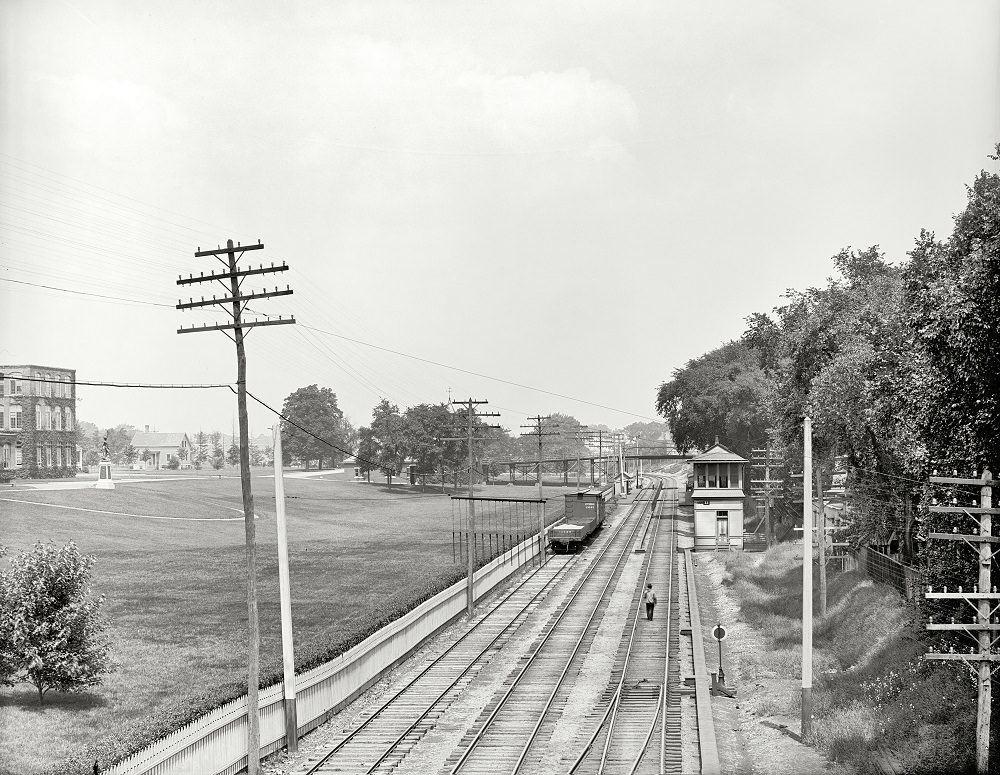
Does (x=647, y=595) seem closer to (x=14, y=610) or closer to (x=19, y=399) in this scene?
(x=14, y=610)

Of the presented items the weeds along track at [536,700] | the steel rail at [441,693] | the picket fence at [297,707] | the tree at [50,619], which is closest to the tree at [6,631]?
the tree at [50,619]

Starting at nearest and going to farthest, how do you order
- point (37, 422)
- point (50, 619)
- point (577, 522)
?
point (50, 619) → point (577, 522) → point (37, 422)

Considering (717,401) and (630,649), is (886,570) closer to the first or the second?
(630,649)

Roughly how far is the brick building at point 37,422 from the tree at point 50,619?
61.0 m

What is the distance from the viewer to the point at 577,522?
73938 millimetres

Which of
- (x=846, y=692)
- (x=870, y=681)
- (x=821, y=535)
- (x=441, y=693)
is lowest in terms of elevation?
(x=441, y=693)

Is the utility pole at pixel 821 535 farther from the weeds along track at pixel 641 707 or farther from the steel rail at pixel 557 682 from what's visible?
the steel rail at pixel 557 682

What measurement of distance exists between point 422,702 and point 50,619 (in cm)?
1100

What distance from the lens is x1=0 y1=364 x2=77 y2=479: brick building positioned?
3354 inches

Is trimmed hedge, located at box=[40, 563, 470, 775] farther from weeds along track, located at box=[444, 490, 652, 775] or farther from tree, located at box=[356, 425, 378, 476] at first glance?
tree, located at box=[356, 425, 378, 476]

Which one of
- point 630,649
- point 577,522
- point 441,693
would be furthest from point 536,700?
point 577,522

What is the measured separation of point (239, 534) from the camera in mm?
75875

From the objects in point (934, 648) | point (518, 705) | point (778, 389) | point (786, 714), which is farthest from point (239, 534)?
point (934, 648)

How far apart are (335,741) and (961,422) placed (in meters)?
17.5
